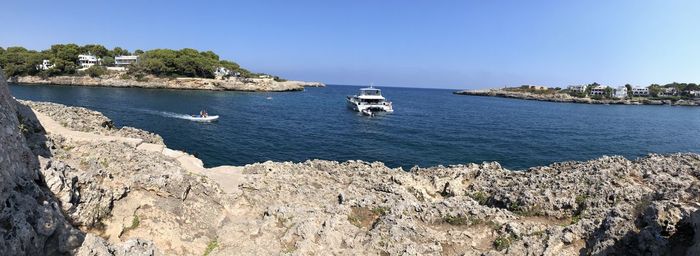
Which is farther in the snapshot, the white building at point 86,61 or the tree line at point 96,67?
the white building at point 86,61

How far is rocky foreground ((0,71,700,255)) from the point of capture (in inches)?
446

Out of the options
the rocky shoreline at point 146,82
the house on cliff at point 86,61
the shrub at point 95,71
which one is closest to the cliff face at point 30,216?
the rocky shoreline at point 146,82

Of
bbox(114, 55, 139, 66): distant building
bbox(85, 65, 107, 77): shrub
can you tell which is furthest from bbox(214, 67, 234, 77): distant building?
bbox(85, 65, 107, 77): shrub

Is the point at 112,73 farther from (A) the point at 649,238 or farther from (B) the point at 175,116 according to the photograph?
(A) the point at 649,238

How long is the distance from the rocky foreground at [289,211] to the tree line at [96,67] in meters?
134

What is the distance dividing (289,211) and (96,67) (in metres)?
155

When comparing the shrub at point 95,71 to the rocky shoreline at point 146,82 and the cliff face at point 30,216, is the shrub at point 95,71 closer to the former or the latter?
the rocky shoreline at point 146,82

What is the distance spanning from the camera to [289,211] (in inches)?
609

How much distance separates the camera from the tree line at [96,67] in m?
132

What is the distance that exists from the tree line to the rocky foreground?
13357 centimetres

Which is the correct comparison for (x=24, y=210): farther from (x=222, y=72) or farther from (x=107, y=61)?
(x=107, y=61)

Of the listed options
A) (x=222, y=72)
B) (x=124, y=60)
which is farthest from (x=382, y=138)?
(x=124, y=60)

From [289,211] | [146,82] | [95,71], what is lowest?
[289,211]

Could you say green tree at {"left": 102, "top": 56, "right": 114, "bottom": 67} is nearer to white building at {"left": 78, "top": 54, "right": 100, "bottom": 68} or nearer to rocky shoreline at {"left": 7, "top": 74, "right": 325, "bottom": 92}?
white building at {"left": 78, "top": 54, "right": 100, "bottom": 68}
